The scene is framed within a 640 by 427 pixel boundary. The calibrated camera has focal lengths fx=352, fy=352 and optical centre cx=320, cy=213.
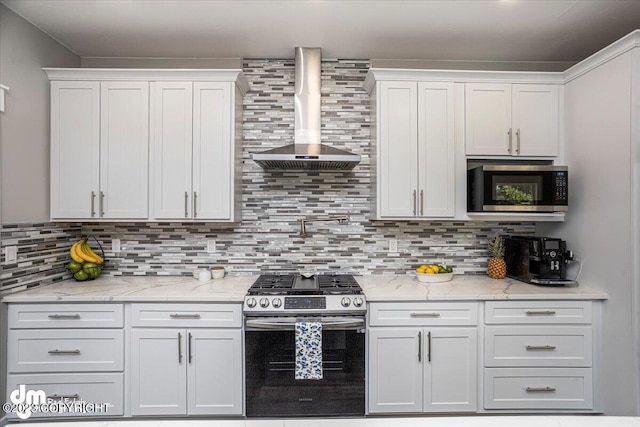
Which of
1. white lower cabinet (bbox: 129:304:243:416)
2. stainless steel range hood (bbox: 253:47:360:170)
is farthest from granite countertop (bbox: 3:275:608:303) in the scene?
stainless steel range hood (bbox: 253:47:360:170)

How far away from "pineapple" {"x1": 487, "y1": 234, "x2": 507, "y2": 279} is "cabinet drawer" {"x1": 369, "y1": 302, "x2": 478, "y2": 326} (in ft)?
2.19

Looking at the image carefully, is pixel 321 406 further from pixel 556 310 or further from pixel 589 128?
pixel 589 128

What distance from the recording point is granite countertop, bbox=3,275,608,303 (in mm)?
2244

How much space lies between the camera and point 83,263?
8.81 feet

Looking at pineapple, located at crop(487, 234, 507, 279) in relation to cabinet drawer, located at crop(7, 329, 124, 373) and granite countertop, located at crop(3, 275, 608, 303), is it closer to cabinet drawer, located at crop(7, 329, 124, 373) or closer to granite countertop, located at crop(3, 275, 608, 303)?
granite countertop, located at crop(3, 275, 608, 303)

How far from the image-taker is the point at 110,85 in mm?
2553

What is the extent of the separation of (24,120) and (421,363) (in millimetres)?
3086

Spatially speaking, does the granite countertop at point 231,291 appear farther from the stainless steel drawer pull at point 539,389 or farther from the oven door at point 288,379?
the stainless steel drawer pull at point 539,389

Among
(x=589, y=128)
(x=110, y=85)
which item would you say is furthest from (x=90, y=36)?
(x=589, y=128)

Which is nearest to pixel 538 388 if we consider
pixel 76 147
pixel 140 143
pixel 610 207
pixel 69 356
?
pixel 610 207

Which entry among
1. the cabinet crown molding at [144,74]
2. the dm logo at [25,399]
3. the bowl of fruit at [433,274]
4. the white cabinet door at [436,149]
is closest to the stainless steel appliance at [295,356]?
the bowl of fruit at [433,274]

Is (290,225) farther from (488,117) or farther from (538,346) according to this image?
(538,346)

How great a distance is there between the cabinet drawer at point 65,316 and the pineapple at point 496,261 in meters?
2.72

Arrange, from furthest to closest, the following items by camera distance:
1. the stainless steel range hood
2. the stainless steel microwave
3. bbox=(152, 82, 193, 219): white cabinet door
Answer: the stainless steel range hood
bbox=(152, 82, 193, 219): white cabinet door
the stainless steel microwave
